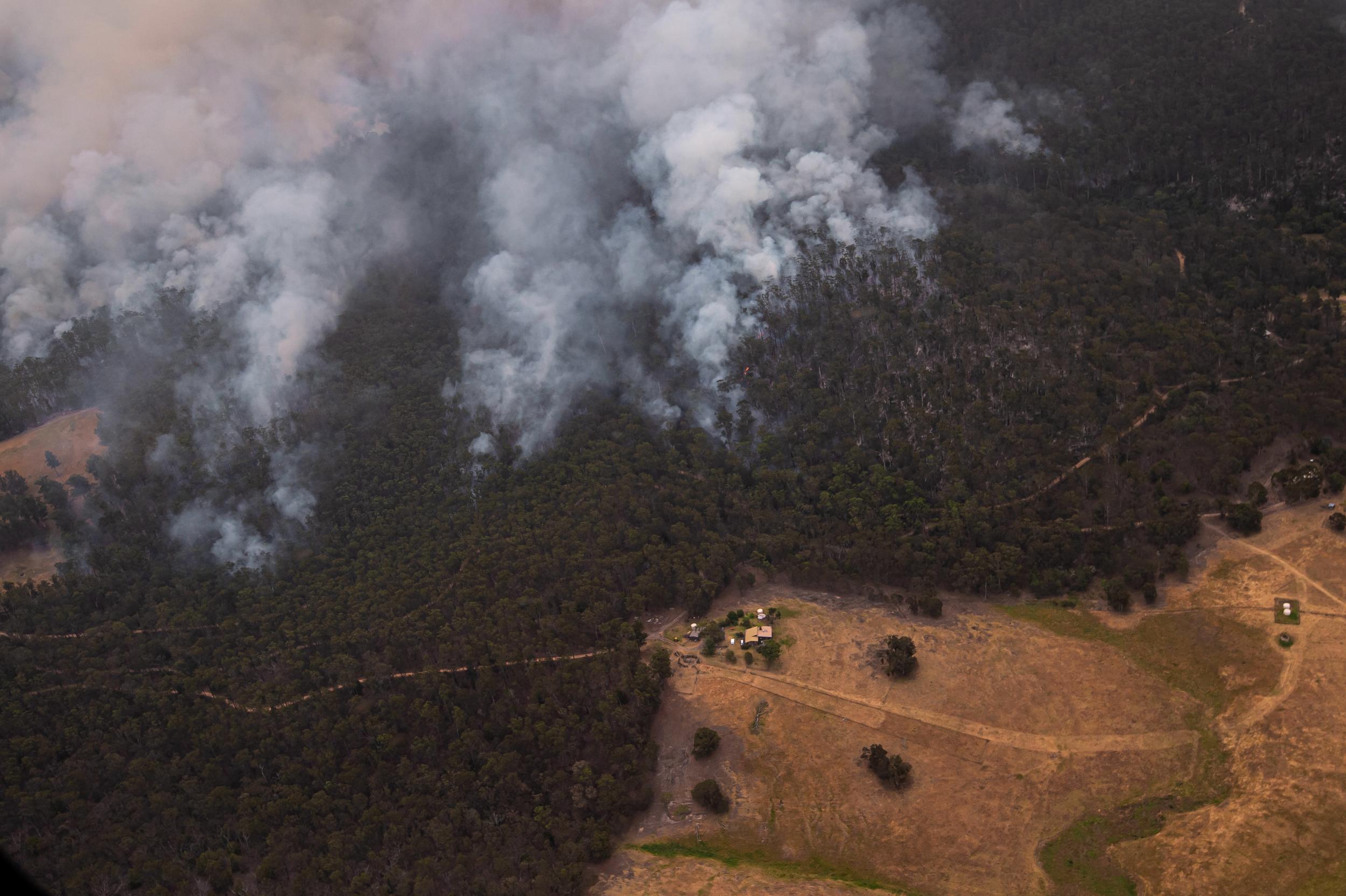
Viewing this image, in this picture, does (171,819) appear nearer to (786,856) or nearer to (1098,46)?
(786,856)

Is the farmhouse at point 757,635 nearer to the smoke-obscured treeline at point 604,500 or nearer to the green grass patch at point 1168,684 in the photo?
the smoke-obscured treeline at point 604,500

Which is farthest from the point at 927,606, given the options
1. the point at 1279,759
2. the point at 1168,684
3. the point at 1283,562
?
the point at 1283,562

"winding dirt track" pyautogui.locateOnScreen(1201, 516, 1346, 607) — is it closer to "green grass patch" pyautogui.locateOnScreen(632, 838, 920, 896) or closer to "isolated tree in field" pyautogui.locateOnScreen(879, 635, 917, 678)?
"isolated tree in field" pyautogui.locateOnScreen(879, 635, 917, 678)

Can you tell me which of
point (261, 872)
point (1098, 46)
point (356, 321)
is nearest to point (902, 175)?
point (1098, 46)

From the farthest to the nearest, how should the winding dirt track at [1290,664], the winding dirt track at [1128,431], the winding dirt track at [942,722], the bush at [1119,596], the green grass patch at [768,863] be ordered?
the winding dirt track at [1128,431], the bush at [1119,596], the winding dirt track at [942,722], the winding dirt track at [1290,664], the green grass patch at [768,863]

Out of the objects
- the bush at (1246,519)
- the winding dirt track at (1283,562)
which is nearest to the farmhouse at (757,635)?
the winding dirt track at (1283,562)

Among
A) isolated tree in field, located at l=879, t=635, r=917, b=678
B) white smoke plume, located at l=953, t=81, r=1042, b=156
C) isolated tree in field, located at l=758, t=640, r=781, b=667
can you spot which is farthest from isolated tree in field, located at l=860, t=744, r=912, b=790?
white smoke plume, located at l=953, t=81, r=1042, b=156

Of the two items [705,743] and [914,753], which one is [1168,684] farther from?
[705,743]
